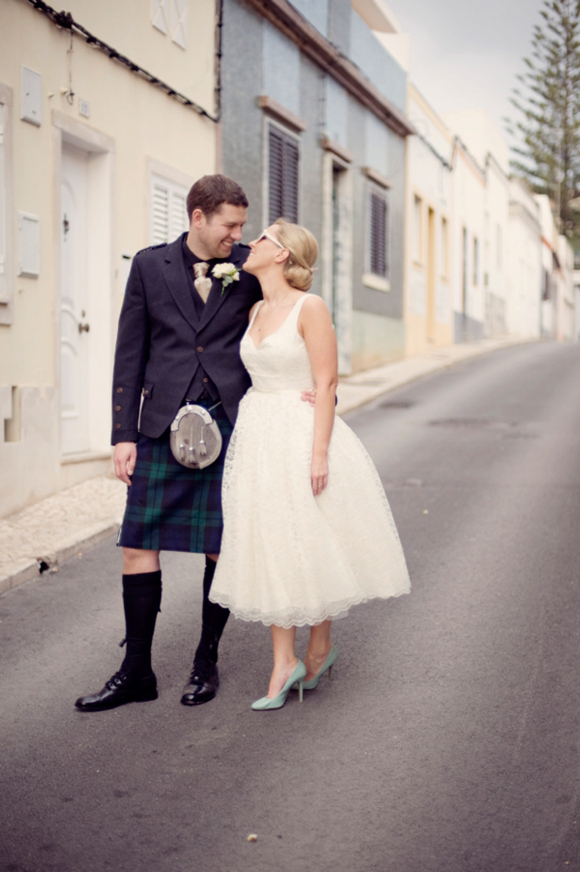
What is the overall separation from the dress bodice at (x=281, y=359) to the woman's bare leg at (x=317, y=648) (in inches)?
39.5

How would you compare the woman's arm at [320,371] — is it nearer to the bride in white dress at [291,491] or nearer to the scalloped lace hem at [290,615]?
the bride in white dress at [291,491]

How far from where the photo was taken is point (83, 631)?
4879 millimetres

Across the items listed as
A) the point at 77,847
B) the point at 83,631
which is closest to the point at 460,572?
the point at 83,631

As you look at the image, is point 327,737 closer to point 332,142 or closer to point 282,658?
point 282,658

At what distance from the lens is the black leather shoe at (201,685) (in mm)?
3902

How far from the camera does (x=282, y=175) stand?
15.0m

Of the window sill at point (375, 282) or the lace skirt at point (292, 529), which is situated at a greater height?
the window sill at point (375, 282)

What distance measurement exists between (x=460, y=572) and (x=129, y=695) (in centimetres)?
258

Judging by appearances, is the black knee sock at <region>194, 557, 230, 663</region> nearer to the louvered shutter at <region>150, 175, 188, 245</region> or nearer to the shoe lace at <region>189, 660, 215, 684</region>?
the shoe lace at <region>189, 660, 215, 684</region>

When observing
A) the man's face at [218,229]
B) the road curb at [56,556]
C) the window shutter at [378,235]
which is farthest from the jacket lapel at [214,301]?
the window shutter at [378,235]

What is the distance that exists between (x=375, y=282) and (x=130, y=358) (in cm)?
1632

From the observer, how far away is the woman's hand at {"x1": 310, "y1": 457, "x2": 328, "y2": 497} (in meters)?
3.79

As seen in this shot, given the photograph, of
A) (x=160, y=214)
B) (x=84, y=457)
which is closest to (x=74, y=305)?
(x=84, y=457)

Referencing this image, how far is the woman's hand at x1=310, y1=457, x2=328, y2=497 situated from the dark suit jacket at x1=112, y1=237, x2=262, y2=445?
400 mm
